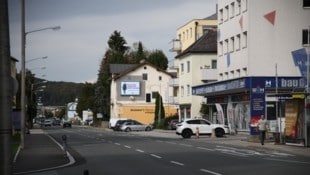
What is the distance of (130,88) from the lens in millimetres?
108625

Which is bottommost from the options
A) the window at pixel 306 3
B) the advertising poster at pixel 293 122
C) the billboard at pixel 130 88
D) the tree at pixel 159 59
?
the advertising poster at pixel 293 122

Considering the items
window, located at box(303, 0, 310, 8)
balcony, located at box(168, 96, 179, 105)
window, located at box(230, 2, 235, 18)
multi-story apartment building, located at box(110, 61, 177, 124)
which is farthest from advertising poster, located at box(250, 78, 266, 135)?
multi-story apartment building, located at box(110, 61, 177, 124)

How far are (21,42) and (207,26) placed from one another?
58001 mm

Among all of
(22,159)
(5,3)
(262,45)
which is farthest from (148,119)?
(5,3)

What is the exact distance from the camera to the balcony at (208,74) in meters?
73.1

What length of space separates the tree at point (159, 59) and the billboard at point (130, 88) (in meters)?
26.9

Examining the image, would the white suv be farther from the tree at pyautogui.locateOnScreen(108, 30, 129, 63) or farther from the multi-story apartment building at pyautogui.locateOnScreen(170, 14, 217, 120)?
the tree at pyautogui.locateOnScreen(108, 30, 129, 63)

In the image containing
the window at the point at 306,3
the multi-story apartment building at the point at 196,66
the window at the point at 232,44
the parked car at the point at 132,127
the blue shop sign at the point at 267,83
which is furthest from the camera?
the parked car at the point at 132,127

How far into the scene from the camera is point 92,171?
1975 centimetres

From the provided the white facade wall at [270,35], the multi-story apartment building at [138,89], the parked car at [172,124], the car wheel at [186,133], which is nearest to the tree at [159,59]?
the multi-story apartment building at [138,89]

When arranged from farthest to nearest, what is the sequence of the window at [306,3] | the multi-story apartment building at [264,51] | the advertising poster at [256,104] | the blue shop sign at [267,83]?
the window at [306,3] < the multi-story apartment building at [264,51] < the blue shop sign at [267,83] < the advertising poster at [256,104]

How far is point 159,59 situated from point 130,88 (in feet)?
94.9

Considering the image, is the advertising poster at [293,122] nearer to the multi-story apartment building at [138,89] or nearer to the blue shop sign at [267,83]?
the blue shop sign at [267,83]

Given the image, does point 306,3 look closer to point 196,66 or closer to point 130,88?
point 196,66
